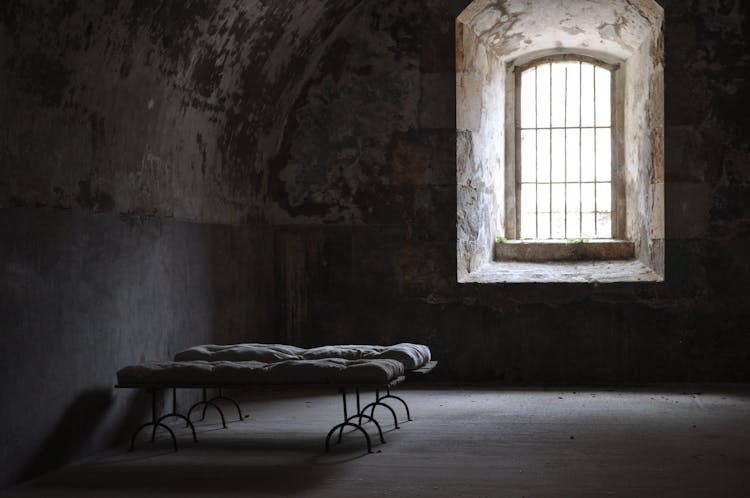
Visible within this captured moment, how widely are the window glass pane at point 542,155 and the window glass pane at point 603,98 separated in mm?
547

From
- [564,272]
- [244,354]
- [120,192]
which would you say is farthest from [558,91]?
[120,192]

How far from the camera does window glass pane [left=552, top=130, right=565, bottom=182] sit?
10.1 meters

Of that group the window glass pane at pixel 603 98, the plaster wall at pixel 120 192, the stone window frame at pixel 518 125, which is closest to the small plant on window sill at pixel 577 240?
the stone window frame at pixel 518 125

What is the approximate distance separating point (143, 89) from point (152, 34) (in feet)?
1.20

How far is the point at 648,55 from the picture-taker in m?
8.91

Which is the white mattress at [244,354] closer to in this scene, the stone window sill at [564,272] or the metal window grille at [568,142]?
the stone window sill at [564,272]

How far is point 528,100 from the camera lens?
1010 centimetres

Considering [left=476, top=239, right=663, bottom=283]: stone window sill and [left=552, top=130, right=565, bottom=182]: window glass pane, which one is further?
[left=552, top=130, right=565, bottom=182]: window glass pane

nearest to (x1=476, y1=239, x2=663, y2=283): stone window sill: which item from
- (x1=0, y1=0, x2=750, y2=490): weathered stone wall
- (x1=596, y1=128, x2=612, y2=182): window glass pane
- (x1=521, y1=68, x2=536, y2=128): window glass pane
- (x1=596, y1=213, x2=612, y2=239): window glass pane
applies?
(x1=0, y1=0, x2=750, y2=490): weathered stone wall

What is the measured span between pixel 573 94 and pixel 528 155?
76 centimetres

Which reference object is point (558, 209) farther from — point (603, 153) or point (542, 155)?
point (603, 153)

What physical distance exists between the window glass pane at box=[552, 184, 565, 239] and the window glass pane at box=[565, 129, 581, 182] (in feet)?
0.47

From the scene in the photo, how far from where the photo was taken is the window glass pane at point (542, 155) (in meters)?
10.1

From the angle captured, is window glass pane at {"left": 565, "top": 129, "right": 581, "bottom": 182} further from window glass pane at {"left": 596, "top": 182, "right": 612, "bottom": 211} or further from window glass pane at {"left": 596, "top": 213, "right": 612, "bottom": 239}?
window glass pane at {"left": 596, "top": 213, "right": 612, "bottom": 239}
